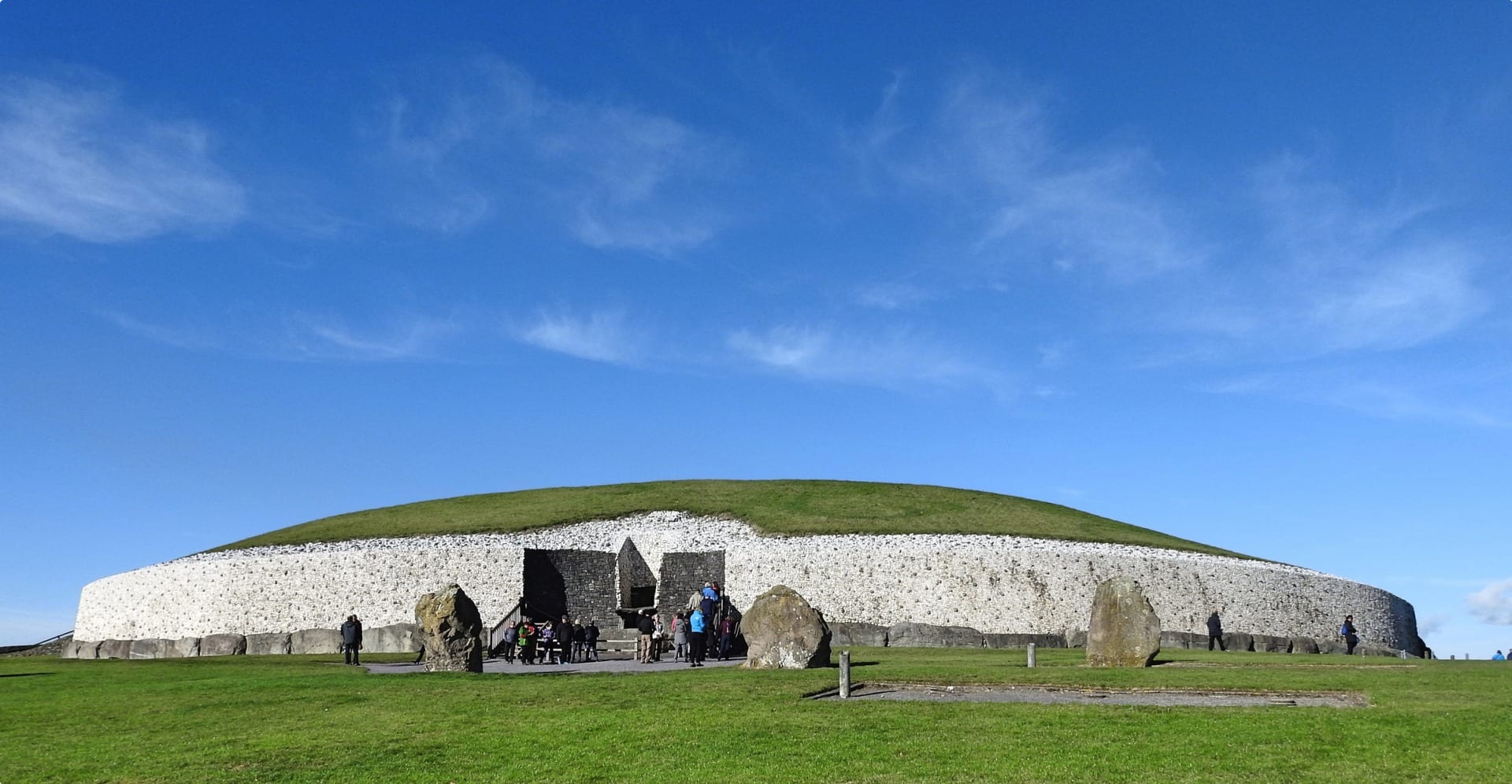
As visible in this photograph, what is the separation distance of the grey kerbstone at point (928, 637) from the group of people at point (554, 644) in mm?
10458

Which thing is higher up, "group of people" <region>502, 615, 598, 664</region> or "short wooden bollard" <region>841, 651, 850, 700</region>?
"short wooden bollard" <region>841, 651, 850, 700</region>

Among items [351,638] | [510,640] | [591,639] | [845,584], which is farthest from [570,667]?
[845,584]

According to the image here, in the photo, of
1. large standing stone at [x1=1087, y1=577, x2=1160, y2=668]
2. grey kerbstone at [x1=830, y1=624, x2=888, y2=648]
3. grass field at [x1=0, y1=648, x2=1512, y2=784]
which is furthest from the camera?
grey kerbstone at [x1=830, y1=624, x2=888, y2=648]

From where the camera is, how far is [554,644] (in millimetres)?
33562

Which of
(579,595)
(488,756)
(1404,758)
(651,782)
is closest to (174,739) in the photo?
(488,756)

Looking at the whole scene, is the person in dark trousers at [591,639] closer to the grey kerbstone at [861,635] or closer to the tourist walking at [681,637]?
the tourist walking at [681,637]

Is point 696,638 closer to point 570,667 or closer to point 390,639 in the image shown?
point 570,667

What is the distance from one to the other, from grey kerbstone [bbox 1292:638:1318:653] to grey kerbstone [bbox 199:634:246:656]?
127 feet

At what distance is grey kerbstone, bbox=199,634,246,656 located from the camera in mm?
41219

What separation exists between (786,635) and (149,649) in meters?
31.3

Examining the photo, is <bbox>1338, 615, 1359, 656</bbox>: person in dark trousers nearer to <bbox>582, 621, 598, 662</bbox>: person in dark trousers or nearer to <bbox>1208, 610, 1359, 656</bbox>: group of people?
<bbox>1208, 610, 1359, 656</bbox>: group of people

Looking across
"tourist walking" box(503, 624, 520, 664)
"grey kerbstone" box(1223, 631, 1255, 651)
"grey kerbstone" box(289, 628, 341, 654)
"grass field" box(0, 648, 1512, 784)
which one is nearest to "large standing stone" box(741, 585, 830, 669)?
"grass field" box(0, 648, 1512, 784)

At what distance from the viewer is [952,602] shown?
42750 mm

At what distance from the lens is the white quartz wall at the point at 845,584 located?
42812mm
